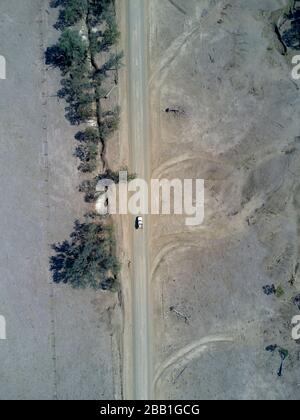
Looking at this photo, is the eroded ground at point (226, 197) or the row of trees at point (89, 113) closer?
the row of trees at point (89, 113)

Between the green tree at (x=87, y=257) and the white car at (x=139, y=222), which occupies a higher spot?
the white car at (x=139, y=222)

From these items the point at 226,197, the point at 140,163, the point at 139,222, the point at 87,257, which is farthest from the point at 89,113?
the point at 226,197

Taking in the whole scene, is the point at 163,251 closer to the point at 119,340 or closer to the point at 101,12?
the point at 119,340

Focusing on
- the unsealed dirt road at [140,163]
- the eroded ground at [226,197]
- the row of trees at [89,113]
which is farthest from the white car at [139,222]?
the row of trees at [89,113]

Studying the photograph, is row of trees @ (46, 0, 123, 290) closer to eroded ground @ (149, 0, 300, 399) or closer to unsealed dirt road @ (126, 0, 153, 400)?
unsealed dirt road @ (126, 0, 153, 400)

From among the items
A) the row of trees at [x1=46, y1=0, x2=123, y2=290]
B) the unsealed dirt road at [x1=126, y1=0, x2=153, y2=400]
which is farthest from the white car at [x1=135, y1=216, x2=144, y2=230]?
the row of trees at [x1=46, y1=0, x2=123, y2=290]

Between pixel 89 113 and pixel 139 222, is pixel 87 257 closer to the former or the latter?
pixel 139 222

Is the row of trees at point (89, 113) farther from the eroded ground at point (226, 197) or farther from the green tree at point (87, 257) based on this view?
the eroded ground at point (226, 197)
